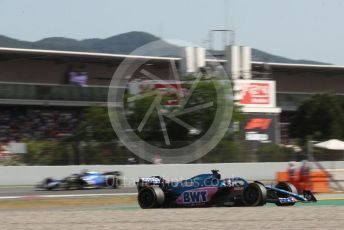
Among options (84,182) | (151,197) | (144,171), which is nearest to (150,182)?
(151,197)

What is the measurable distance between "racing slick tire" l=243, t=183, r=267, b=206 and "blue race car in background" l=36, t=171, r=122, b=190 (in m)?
11.4

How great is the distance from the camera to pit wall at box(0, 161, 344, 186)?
27.1m

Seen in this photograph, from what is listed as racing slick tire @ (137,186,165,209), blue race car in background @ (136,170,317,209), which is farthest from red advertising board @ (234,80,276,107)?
racing slick tire @ (137,186,165,209)

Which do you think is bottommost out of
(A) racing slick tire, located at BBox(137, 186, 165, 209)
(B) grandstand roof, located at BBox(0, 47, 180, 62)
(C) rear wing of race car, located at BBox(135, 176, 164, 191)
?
(A) racing slick tire, located at BBox(137, 186, 165, 209)

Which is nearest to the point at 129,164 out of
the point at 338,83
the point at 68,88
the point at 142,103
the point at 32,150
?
the point at 32,150

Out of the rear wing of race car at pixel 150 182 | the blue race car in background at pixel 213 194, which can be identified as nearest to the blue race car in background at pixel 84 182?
the rear wing of race car at pixel 150 182

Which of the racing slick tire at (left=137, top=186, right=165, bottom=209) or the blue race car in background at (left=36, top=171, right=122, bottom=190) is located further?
the blue race car in background at (left=36, top=171, right=122, bottom=190)

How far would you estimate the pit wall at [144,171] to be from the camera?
2708cm

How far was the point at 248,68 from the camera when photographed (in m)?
46.0

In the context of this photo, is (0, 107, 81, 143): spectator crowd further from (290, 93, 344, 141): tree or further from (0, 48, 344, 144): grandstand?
(290, 93, 344, 141): tree

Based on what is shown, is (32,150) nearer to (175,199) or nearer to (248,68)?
(175,199)

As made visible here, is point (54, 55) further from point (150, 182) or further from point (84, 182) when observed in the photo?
point (150, 182)

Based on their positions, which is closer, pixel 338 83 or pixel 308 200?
pixel 308 200

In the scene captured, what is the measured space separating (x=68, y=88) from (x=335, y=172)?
2613 centimetres
